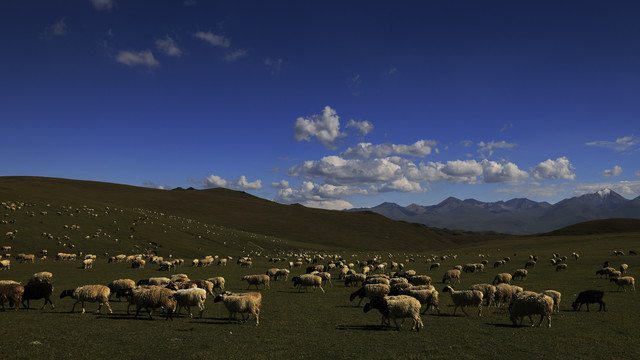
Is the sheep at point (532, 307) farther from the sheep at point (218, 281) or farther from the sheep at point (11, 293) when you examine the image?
the sheep at point (11, 293)

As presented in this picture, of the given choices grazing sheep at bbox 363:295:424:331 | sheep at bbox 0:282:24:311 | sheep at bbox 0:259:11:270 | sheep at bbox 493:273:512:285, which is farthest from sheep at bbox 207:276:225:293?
sheep at bbox 0:259:11:270

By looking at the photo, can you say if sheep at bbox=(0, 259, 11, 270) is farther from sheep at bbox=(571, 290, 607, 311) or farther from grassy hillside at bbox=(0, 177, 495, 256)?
sheep at bbox=(571, 290, 607, 311)

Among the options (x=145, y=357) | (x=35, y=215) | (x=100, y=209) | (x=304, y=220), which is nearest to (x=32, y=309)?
(x=145, y=357)

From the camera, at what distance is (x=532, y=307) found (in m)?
17.0

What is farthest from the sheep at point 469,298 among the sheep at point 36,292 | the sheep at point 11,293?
the sheep at point 11,293

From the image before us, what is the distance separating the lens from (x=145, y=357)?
485 inches

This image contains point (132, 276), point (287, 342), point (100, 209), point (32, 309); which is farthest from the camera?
point (100, 209)

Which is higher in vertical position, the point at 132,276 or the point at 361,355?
the point at 361,355

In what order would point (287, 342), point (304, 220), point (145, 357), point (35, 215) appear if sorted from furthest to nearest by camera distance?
point (304, 220) < point (35, 215) < point (287, 342) < point (145, 357)

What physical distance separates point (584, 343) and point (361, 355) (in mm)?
9450

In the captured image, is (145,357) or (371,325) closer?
(145,357)

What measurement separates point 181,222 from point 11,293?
78.8m

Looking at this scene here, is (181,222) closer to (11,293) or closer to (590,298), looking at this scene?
(11,293)

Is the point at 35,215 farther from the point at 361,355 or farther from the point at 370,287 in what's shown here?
the point at 361,355
